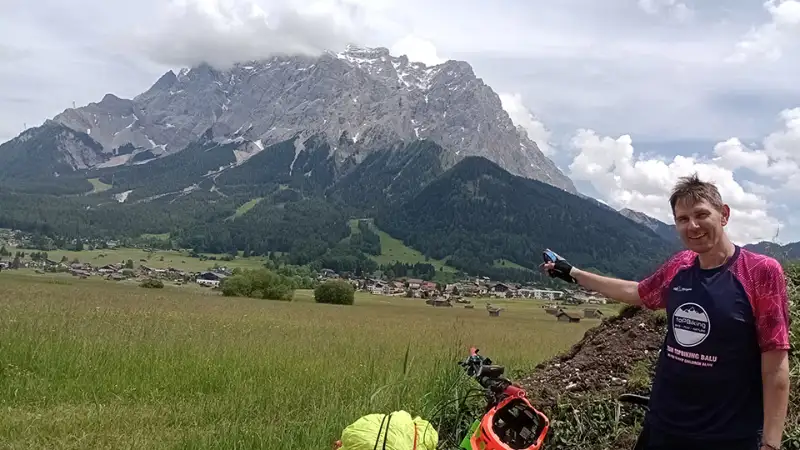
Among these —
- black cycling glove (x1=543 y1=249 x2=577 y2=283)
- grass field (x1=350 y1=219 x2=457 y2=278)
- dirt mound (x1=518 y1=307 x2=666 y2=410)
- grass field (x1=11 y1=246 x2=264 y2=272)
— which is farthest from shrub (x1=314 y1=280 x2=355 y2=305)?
grass field (x1=350 y1=219 x2=457 y2=278)

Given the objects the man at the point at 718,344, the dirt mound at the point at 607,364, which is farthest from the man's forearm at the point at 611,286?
the dirt mound at the point at 607,364

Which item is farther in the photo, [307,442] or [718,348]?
[307,442]

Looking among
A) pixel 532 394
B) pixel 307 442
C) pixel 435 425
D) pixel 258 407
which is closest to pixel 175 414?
pixel 258 407

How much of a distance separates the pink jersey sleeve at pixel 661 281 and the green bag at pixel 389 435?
1.46 m

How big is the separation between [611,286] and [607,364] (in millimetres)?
2419

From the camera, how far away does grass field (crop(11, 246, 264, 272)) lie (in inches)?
4892

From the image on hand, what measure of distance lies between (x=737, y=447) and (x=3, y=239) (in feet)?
602

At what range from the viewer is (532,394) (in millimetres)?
5262

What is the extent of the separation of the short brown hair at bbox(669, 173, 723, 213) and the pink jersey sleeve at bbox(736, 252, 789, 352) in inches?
13.9

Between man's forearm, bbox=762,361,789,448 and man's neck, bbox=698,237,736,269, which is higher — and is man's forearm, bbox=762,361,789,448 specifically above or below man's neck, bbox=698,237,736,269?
below

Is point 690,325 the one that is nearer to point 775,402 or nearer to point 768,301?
point 768,301

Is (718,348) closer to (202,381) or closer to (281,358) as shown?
(202,381)

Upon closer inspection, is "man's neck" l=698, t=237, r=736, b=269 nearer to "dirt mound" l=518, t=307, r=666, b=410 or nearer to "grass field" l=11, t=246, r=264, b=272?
"dirt mound" l=518, t=307, r=666, b=410

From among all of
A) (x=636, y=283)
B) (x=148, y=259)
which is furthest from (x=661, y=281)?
(x=148, y=259)
